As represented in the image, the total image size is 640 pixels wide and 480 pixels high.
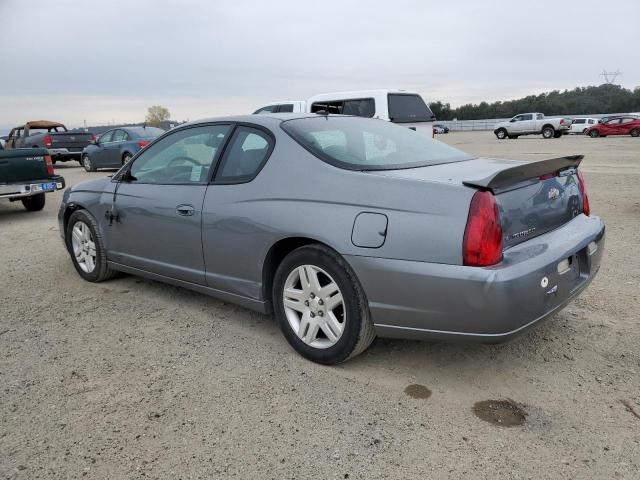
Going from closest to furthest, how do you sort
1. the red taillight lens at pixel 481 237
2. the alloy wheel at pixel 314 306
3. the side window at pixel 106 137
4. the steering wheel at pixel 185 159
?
the red taillight lens at pixel 481 237 < the alloy wheel at pixel 314 306 < the steering wheel at pixel 185 159 < the side window at pixel 106 137

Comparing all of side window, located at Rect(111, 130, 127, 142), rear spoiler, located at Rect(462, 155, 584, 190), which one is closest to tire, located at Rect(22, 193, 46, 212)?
side window, located at Rect(111, 130, 127, 142)

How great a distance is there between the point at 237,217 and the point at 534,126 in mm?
34739

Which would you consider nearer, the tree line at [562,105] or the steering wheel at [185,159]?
the steering wheel at [185,159]

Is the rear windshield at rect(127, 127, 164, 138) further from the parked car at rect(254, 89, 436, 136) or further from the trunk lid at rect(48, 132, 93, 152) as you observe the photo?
the parked car at rect(254, 89, 436, 136)

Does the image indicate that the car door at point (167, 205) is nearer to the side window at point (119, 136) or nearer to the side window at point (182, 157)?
the side window at point (182, 157)

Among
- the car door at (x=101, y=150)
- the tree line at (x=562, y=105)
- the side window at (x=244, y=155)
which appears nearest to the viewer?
the side window at (x=244, y=155)

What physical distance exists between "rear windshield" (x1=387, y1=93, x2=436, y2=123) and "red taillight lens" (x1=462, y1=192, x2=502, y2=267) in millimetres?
9853

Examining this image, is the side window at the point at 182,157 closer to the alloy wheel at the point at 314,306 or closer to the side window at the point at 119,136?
the alloy wheel at the point at 314,306

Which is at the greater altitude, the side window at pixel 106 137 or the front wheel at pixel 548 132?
the side window at pixel 106 137

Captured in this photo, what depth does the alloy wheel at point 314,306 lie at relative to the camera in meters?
3.12

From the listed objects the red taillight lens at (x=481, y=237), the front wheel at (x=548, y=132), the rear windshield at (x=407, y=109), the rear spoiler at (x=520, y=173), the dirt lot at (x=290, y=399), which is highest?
the rear windshield at (x=407, y=109)

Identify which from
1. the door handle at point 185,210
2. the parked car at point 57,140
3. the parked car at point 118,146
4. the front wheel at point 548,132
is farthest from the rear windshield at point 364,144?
the front wheel at point 548,132

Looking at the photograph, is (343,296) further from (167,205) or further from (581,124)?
(581,124)

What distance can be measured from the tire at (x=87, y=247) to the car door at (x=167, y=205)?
0.71 ft
